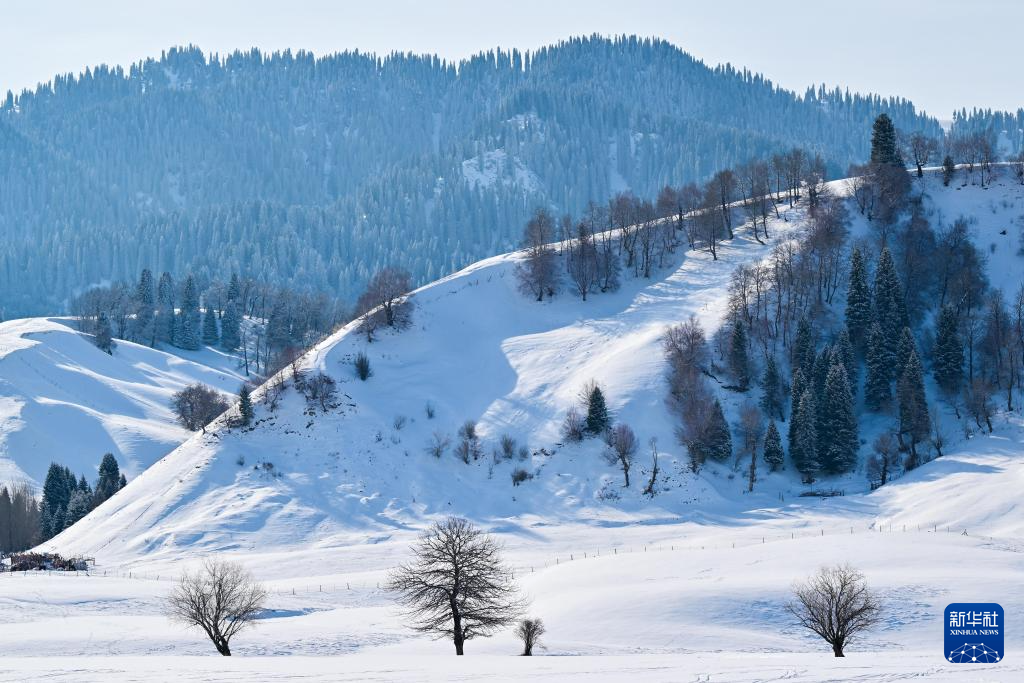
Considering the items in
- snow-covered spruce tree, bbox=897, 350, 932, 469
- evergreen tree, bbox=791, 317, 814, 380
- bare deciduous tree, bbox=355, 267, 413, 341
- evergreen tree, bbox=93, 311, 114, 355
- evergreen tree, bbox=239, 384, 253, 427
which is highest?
evergreen tree, bbox=93, 311, 114, 355

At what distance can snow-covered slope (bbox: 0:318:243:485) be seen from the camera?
366ft

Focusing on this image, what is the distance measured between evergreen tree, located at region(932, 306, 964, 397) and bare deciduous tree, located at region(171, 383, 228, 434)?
71.1 metres

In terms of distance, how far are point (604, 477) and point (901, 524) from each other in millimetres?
22704

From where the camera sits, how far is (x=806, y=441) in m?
82.7

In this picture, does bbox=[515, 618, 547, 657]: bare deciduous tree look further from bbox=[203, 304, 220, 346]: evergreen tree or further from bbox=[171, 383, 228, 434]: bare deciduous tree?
bbox=[203, 304, 220, 346]: evergreen tree

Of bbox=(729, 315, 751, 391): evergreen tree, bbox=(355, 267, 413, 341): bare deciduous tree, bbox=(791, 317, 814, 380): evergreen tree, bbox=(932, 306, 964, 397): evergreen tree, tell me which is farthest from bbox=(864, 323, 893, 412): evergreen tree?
bbox=(355, 267, 413, 341): bare deciduous tree

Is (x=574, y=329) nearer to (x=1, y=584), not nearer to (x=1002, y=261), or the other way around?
(x=1002, y=261)

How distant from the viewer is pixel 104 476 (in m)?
95.9

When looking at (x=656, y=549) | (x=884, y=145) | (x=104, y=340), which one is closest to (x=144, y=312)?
(x=104, y=340)

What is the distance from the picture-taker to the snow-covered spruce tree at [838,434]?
82.6 m

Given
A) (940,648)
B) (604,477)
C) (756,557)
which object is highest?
(604,477)

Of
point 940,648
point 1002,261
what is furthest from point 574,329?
point 940,648

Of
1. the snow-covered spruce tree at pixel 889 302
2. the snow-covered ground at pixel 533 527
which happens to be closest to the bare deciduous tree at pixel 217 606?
the snow-covered ground at pixel 533 527

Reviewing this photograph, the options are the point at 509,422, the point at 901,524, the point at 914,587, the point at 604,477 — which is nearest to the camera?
the point at 914,587
